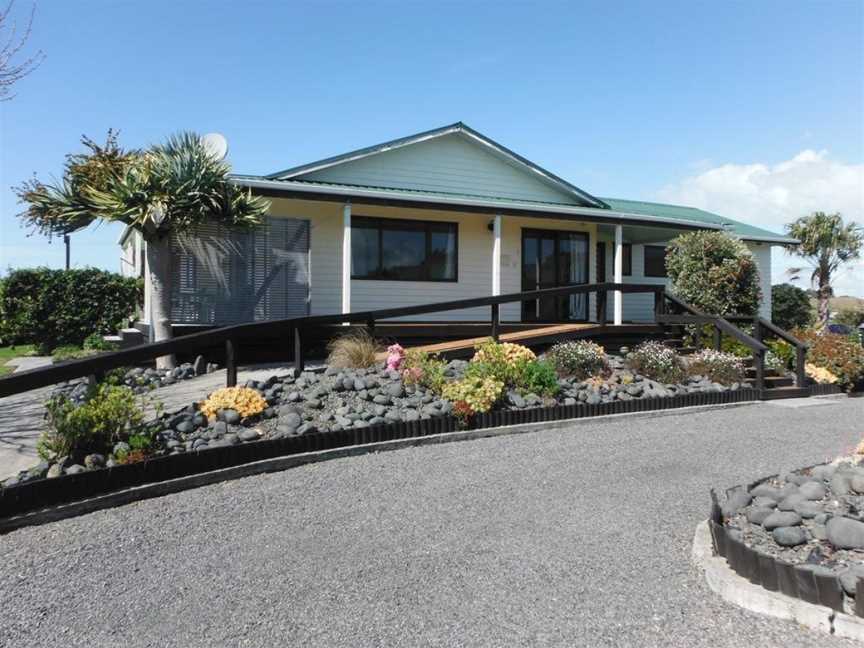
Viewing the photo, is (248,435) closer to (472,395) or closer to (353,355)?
(472,395)

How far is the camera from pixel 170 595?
331 cm

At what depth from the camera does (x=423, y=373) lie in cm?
770

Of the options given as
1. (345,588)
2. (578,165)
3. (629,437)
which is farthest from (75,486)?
(578,165)

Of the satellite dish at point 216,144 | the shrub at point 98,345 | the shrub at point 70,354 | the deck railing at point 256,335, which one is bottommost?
the shrub at point 70,354

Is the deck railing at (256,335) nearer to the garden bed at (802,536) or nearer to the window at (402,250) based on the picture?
the window at (402,250)

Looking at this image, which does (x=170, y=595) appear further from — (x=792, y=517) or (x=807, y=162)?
(x=807, y=162)

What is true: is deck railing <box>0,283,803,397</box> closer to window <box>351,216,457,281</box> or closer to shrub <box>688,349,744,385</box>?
shrub <box>688,349,744,385</box>

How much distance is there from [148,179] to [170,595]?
779 cm

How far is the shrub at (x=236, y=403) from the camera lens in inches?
249

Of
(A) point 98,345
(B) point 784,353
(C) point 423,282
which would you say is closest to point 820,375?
(B) point 784,353

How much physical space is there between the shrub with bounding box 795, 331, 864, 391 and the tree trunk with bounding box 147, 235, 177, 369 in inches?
466

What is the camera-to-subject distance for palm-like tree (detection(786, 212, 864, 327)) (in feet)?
90.8

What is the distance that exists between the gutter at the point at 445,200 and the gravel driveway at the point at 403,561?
6479 mm

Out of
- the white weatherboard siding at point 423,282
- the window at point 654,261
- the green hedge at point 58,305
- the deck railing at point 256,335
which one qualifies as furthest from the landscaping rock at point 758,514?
the green hedge at point 58,305
